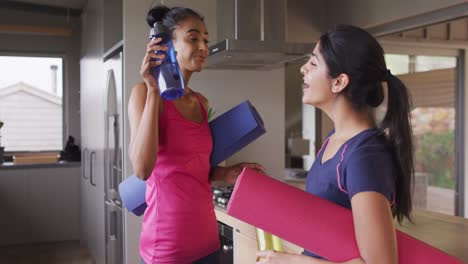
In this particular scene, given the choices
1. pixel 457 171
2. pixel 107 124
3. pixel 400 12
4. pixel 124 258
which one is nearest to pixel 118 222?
pixel 124 258

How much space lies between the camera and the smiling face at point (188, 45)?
1.41 m

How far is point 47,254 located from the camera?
4656mm

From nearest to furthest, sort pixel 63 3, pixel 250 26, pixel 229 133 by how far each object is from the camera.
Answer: pixel 229 133 → pixel 250 26 → pixel 63 3

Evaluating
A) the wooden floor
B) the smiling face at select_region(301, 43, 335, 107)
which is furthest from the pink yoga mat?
the wooden floor

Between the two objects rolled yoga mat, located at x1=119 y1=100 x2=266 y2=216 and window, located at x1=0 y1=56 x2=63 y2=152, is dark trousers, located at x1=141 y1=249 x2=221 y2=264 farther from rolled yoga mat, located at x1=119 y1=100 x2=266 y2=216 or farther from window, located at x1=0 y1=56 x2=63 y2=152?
window, located at x1=0 y1=56 x2=63 y2=152

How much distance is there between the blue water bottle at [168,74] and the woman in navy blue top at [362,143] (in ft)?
1.10

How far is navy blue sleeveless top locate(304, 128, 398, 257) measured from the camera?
2.91 feet

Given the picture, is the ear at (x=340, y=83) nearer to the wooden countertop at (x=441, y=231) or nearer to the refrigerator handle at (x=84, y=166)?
the wooden countertop at (x=441, y=231)

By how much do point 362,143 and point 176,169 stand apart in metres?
0.58

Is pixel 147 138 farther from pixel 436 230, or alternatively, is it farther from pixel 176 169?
pixel 436 230

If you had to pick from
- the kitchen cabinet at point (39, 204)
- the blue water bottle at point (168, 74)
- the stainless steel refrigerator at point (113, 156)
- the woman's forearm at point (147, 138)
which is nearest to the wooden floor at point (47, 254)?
the kitchen cabinet at point (39, 204)

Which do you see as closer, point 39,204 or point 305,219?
point 305,219

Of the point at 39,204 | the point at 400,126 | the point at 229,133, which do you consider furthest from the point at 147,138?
the point at 39,204

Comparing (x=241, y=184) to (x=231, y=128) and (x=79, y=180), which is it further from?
(x=79, y=180)
